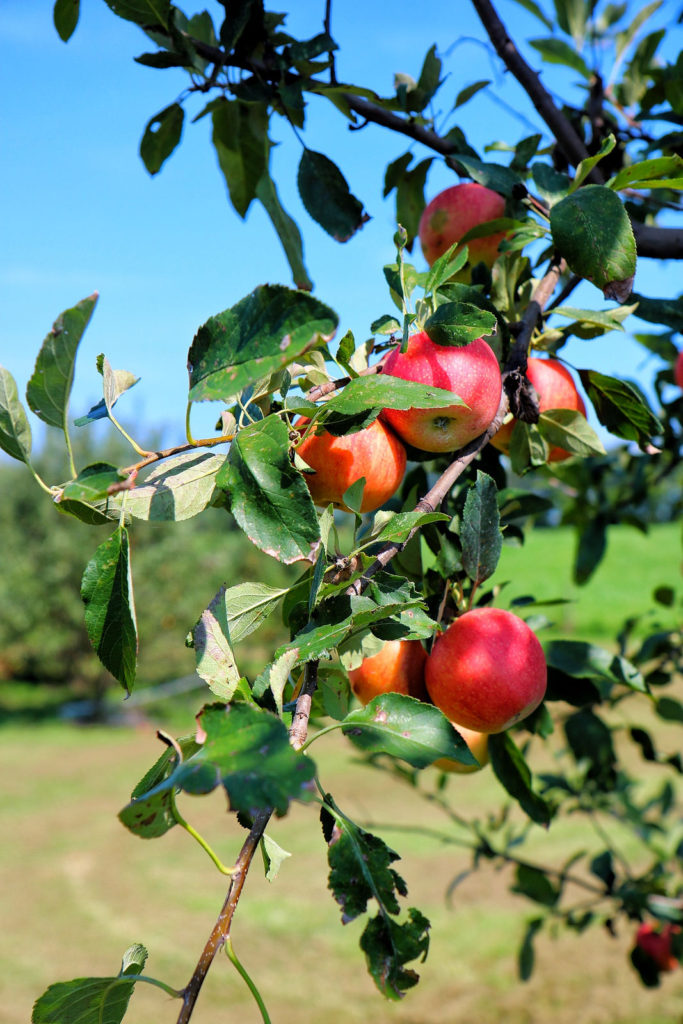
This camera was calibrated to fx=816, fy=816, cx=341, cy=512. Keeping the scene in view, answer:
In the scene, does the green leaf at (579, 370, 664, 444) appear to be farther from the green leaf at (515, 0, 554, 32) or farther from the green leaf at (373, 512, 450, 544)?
the green leaf at (515, 0, 554, 32)

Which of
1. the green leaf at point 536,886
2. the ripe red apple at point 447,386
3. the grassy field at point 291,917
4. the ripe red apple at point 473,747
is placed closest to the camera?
the ripe red apple at point 447,386

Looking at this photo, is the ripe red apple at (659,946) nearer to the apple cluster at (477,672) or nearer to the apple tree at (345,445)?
the apple tree at (345,445)

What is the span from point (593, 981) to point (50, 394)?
Result: 3524 millimetres

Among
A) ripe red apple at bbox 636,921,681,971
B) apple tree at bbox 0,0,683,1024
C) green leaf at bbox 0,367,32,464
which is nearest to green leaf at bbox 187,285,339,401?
apple tree at bbox 0,0,683,1024

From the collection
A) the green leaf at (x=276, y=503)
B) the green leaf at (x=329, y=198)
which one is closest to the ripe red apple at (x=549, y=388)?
the green leaf at (x=329, y=198)

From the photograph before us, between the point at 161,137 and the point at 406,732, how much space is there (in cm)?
82

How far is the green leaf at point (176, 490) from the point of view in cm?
51

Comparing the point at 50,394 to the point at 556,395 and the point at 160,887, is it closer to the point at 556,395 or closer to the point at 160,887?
the point at 556,395

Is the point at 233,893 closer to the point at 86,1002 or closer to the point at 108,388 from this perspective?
the point at 86,1002

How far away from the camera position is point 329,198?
87 cm

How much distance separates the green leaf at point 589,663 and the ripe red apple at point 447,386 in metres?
0.28

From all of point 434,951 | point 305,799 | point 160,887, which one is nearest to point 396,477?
point 305,799

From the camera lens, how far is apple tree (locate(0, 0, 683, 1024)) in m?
0.44

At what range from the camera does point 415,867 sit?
4.61m
